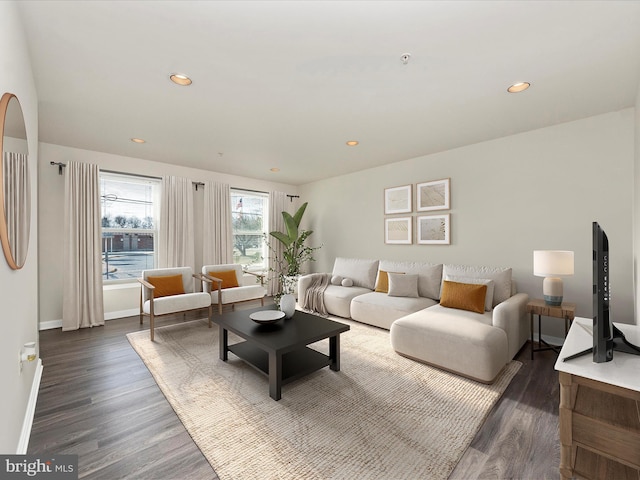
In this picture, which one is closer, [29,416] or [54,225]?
[29,416]

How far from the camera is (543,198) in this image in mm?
3314

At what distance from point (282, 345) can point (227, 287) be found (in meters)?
2.66

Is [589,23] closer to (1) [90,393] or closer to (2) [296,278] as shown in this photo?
(1) [90,393]

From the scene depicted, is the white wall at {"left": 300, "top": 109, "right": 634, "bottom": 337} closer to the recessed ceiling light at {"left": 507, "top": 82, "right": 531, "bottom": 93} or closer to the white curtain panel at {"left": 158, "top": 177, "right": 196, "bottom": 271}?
the recessed ceiling light at {"left": 507, "top": 82, "right": 531, "bottom": 93}

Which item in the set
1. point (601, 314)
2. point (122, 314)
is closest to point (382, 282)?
point (601, 314)

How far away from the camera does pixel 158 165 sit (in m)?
4.74

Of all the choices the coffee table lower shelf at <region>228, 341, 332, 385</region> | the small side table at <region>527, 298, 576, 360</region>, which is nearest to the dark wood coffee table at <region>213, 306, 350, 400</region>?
the coffee table lower shelf at <region>228, 341, 332, 385</region>

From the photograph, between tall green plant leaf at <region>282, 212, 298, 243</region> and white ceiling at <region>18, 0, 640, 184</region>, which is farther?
tall green plant leaf at <region>282, 212, 298, 243</region>

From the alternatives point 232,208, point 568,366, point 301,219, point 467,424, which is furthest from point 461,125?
point 232,208

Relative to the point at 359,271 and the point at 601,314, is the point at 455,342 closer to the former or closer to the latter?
the point at 601,314

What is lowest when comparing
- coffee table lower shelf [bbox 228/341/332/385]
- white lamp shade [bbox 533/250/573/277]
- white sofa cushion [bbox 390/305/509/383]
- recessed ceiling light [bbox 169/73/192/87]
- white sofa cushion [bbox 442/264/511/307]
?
coffee table lower shelf [bbox 228/341/332/385]

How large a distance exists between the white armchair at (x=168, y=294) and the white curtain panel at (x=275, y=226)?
6.83 ft

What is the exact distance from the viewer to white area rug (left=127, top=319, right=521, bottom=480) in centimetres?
158

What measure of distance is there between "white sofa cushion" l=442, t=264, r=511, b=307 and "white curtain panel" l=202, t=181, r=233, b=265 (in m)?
3.89
